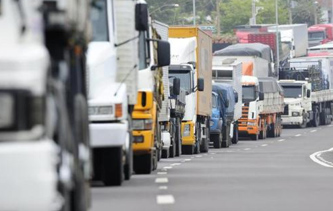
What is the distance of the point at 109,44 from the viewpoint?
18922mm

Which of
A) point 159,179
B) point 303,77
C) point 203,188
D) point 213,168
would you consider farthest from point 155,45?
point 303,77

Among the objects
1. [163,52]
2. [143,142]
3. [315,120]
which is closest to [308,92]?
[315,120]

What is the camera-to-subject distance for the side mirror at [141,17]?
2064 cm

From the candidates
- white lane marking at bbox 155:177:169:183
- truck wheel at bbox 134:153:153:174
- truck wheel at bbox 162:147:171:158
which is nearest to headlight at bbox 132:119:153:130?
truck wheel at bbox 134:153:153:174

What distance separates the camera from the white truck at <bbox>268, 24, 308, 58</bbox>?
102125mm

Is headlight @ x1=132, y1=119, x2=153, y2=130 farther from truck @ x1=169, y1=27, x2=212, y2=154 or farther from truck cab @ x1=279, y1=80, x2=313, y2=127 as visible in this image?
truck cab @ x1=279, y1=80, x2=313, y2=127

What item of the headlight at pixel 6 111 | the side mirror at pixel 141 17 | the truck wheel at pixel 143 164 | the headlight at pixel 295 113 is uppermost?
the side mirror at pixel 141 17

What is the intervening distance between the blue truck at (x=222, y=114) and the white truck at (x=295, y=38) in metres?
47.9

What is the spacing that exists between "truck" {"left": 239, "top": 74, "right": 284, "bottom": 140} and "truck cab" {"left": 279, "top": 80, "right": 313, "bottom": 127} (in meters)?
5.23

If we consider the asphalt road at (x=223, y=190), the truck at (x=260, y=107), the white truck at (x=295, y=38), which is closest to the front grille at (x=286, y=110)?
the truck at (x=260, y=107)

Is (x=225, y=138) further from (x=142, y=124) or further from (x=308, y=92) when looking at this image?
(x=142, y=124)

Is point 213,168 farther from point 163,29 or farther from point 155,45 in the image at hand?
point 163,29

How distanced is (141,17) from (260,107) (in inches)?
1637

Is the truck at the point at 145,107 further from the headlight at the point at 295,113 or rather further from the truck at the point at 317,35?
the truck at the point at 317,35
